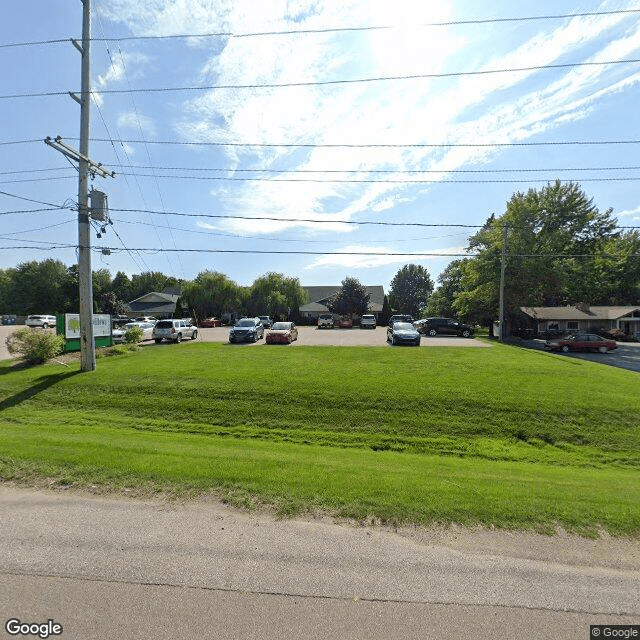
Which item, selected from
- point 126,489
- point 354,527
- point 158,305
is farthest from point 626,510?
point 158,305

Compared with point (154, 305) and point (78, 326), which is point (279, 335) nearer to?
point (78, 326)

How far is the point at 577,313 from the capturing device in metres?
39.4

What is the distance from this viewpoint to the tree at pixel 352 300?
154 ft

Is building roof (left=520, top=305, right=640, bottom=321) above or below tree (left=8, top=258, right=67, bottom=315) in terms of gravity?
below

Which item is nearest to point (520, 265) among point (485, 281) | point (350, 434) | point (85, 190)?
point (485, 281)

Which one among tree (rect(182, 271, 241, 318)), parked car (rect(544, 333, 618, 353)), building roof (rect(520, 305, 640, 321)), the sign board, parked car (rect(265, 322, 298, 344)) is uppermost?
tree (rect(182, 271, 241, 318))

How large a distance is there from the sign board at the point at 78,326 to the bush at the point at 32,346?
1512 millimetres

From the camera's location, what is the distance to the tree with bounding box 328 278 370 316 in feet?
154

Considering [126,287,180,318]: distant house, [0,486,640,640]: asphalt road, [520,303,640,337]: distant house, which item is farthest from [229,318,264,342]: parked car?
[126,287,180,318]: distant house

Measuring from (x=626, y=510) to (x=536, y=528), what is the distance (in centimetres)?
157

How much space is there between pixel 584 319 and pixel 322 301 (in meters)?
36.4

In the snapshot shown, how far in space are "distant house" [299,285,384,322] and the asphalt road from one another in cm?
4689
